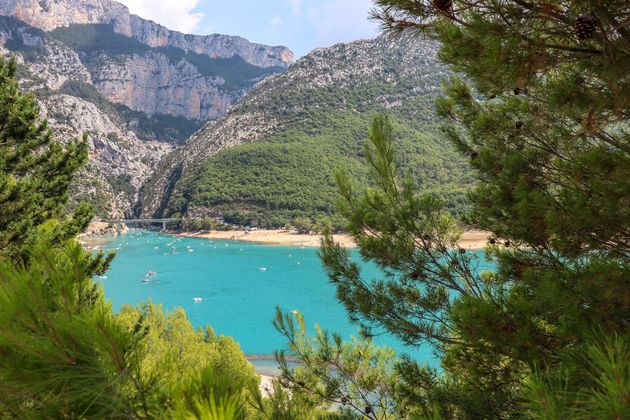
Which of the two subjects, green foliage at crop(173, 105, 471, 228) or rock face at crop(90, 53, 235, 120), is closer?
green foliage at crop(173, 105, 471, 228)

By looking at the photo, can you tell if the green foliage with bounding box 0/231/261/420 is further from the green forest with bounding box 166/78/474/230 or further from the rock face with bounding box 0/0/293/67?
the rock face with bounding box 0/0/293/67

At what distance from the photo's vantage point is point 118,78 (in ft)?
402

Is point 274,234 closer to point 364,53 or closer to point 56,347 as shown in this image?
point 364,53

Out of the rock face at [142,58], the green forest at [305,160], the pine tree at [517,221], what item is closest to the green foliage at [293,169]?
the green forest at [305,160]

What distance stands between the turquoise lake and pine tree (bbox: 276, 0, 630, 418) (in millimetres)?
11332

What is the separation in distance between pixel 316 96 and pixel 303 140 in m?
13.2

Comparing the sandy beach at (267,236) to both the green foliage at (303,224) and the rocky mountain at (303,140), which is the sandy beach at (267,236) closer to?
the green foliage at (303,224)

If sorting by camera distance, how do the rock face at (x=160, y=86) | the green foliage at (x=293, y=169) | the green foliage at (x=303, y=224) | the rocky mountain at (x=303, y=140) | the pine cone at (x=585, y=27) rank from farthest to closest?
the rock face at (x=160, y=86)
the rocky mountain at (x=303, y=140)
the green foliage at (x=293, y=169)
the green foliage at (x=303, y=224)
the pine cone at (x=585, y=27)

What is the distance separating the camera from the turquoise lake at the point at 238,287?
2288cm

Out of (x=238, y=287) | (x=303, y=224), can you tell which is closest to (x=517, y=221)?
(x=238, y=287)

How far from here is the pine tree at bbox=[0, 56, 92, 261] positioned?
5176mm

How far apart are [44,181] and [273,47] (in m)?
188

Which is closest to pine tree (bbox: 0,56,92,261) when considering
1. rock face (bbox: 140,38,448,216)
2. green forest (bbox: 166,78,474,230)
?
green forest (bbox: 166,78,474,230)

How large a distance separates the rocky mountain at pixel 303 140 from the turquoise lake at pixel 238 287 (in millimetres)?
17614
